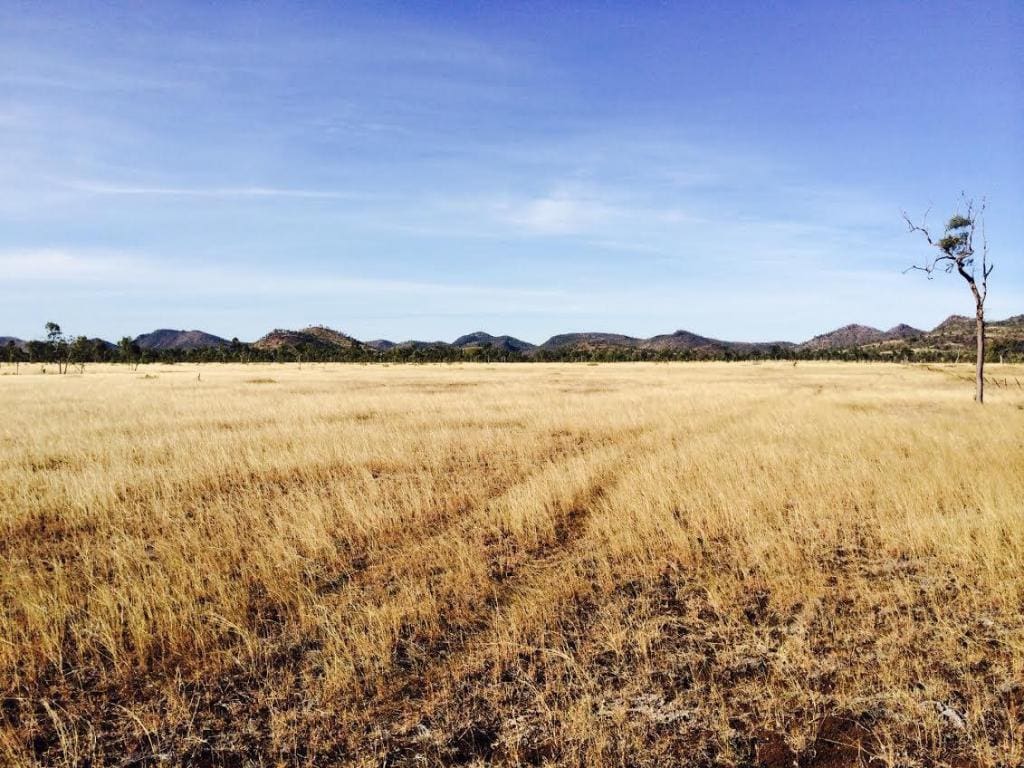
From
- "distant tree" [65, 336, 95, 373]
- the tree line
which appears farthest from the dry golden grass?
"distant tree" [65, 336, 95, 373]

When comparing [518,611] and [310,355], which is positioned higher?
[310,355]

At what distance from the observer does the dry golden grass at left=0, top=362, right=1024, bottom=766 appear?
364 centimetres

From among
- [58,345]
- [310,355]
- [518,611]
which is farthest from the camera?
[310,355]

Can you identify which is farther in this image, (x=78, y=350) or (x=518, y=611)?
(x=78, y=350)

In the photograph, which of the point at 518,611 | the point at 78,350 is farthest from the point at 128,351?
the point at 518,611

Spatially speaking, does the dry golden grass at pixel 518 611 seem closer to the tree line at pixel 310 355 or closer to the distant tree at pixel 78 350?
the tree line at pixel 310 355

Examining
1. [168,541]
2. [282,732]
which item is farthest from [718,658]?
[168,541]

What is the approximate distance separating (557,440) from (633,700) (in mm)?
11976

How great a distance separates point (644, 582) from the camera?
20.1ft

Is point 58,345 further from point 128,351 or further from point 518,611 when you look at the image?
point 518,611

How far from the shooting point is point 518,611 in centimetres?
530

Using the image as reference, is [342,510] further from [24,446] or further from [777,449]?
[24,446]

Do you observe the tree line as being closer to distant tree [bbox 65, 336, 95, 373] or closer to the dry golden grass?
distant tree [bbox 65, 336, 95, 373]

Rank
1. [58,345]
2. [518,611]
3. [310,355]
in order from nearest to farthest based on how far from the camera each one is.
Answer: [518,611], [58,345], [310,355]
